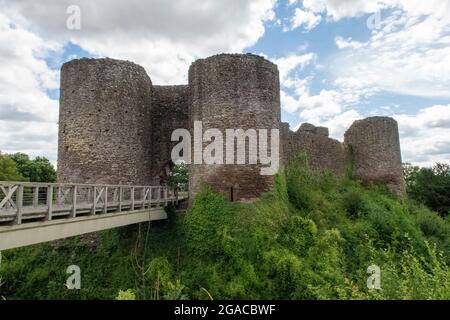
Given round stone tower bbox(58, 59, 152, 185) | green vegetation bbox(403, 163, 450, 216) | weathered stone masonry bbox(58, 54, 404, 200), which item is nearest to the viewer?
weathered stone masonry bbox(58, 54, 404, 200)

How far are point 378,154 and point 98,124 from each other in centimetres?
1668

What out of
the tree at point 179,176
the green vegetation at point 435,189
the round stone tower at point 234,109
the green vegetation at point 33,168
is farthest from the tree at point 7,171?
the green vegetation at point 435,189

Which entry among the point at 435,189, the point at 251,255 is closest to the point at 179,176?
the point at 435,189

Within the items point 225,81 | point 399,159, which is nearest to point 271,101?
point 225,81

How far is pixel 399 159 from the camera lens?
71.2ft

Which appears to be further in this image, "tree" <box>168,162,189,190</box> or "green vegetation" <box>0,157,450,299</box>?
"tree" <box>168,162,189,190</box>

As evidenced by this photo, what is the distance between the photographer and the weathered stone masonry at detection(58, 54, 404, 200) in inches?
484

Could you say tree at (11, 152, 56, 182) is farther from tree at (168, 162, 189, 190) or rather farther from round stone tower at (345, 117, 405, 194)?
round stone tower at (345, 117, 405, 194)

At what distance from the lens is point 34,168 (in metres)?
37.4

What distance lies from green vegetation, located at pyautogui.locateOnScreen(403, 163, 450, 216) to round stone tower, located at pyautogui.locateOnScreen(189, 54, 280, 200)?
17.5 metres

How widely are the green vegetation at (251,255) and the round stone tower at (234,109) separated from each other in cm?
57

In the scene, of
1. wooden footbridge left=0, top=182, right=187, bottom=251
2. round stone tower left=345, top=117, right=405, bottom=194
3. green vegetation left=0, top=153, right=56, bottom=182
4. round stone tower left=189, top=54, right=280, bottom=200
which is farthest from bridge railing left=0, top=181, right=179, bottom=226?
green vegetation left=0, top=153, right=56, bottom=182

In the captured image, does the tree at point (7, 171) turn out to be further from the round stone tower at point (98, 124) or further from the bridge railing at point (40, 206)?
the bridge railing at point (40, 206)
